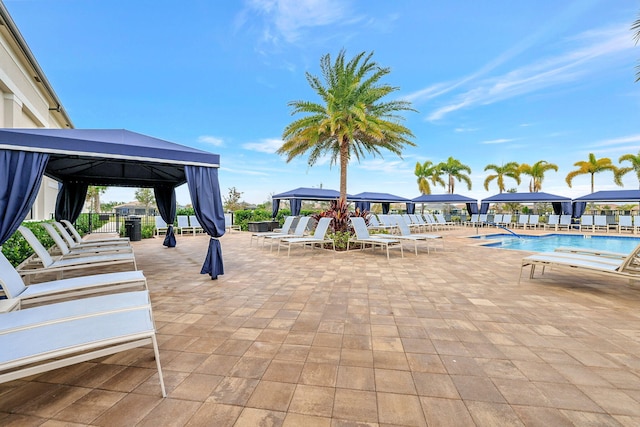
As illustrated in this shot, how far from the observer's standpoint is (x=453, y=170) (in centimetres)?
2777

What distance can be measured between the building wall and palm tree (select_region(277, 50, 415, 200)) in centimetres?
772

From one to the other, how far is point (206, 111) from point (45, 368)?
882 inches

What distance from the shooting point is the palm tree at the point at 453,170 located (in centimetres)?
2752

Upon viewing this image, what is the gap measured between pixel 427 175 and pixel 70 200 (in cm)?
2795

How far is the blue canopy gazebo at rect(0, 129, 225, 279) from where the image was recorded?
351 centimetres

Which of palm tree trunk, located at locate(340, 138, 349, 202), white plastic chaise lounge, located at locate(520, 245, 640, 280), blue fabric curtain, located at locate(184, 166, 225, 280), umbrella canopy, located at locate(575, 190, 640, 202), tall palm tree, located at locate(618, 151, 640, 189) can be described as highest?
tall palm tree, located at locate(618, 151, 640, 189)

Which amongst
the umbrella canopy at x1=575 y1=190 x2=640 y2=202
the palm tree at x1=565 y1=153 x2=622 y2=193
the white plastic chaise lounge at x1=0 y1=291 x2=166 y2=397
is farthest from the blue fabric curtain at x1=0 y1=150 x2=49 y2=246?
the palm tree at x1=565 y1=153 x2=622 y2=193

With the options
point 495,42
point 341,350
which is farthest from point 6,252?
point 495,42

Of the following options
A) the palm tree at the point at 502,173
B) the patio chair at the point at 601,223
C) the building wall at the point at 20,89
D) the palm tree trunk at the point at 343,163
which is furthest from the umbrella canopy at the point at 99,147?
the palm tree at the point at 502,173

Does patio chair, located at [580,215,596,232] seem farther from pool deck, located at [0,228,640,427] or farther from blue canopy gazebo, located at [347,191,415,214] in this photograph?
pool deck, located at [0,228,640,427]

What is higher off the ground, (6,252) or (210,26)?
(210,26)

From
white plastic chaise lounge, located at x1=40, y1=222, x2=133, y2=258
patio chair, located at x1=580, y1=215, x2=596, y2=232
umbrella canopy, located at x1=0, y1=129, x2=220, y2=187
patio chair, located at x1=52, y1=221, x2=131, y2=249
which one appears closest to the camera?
umbrella canopy, located at x1=0, y1=129, x2=220, y2=187

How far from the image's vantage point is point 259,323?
3133 millimetres

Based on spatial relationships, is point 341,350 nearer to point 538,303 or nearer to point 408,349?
point 408,349
